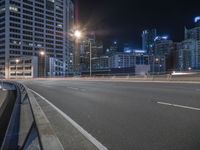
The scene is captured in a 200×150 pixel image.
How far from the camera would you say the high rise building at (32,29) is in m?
154

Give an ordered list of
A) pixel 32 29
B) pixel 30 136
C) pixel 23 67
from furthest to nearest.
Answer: pixel 32 29
pixel 23 67
pixel 30 136

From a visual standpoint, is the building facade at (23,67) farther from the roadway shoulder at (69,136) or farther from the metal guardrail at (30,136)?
the roadway shoulder at (69,136)

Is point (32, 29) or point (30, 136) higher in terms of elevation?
point (32, 29)

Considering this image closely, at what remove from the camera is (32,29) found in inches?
6668

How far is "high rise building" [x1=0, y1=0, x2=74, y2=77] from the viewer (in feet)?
507

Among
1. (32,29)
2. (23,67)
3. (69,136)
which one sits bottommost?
(69,136)

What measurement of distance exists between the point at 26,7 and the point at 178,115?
17441 cm

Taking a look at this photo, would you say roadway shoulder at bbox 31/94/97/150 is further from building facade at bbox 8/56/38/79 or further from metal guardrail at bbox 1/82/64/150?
building facade at bbox 8/56/38/79

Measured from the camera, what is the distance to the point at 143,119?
291 inches

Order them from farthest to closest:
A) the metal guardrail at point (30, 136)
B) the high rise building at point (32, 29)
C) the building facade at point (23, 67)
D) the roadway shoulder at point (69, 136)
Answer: the high rise building at point (32, 29) → the building facade at point (23, 67) → the roadway shoulder at point (69, 136) → the metal guardrail at point (30, 136)

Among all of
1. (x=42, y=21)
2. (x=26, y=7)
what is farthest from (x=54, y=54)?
(x=26, y=7)

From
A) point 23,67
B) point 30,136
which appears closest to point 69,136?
point 30,136

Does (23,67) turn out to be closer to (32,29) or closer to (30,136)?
(32,29)

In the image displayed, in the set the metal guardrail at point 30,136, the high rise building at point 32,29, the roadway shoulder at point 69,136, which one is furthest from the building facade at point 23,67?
the roadway shoulder at point 69,136
